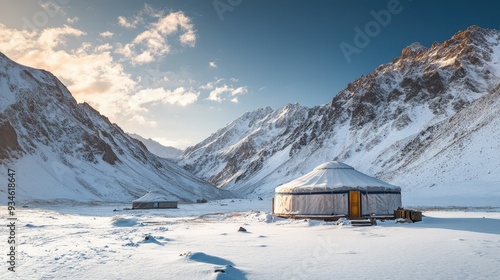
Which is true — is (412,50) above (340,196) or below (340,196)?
above

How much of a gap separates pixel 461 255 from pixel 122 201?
7377 centimetres

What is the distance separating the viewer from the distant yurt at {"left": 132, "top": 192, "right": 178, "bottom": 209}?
52566mm

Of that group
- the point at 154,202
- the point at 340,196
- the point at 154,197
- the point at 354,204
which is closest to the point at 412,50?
the point at 154,197

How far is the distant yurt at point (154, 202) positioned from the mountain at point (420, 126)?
1421 inches

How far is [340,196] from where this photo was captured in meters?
25.6

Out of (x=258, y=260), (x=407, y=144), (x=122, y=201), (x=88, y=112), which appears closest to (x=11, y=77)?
(x=88, y=112)

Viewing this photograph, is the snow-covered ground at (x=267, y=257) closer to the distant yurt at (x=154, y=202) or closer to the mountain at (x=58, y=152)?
the distant yurt at (x=154, y=202)

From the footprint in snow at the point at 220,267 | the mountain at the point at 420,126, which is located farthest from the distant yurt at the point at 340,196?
the mountain at the point at 420,126

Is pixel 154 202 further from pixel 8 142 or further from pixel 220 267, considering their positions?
pixel 220 267

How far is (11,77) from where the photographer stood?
91812mm

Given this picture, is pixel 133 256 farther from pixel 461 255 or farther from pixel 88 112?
pixel 88 112

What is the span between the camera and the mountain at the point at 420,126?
58031 millimetres

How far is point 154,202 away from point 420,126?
231 feet

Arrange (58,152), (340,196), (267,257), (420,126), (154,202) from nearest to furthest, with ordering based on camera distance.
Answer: (267,257)
(340,196)
(154,202)
(58,152)
(420,126)
